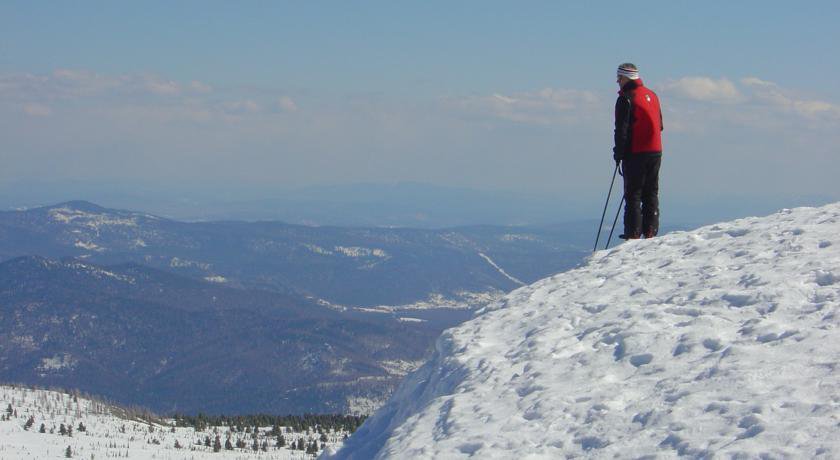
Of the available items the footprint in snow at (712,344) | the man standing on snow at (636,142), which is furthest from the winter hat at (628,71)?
the footprint in snow at (712,344)

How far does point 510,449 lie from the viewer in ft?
33.0

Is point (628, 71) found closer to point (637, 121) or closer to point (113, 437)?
point (637, 121)

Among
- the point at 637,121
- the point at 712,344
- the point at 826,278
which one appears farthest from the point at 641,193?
the point at 712,344

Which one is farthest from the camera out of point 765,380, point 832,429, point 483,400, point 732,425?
point 483,400

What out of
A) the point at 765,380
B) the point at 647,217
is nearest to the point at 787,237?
Result: the point at 647,217

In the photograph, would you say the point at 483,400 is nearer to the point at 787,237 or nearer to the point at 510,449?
the point at 510,449

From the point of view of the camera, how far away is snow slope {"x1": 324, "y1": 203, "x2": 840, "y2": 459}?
920 cm

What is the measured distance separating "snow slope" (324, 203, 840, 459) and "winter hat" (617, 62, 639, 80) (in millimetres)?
4031

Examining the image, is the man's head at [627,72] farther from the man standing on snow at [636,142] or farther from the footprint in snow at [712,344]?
the footprint in snow at [712,344]

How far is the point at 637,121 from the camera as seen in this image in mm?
18703

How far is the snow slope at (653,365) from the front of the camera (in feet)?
30.2

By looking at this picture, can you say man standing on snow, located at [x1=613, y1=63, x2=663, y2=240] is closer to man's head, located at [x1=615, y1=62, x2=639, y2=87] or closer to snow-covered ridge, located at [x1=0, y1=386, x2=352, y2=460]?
man's head, located at [x1=615, y1=62, x2=639, y2=87]

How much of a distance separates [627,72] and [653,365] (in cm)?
927

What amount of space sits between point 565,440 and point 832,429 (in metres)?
2.88
